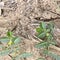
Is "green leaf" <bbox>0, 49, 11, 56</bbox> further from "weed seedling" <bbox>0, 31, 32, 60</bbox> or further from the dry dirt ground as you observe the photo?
the dry dirt ground

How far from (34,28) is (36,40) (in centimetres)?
16

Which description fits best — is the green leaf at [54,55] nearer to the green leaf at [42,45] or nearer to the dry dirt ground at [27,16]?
the green leaf at [42,45]

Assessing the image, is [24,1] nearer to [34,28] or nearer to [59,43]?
[34,28]

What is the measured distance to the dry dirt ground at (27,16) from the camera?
2.26m

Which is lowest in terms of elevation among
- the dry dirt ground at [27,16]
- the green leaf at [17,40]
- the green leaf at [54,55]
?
the green leaf at [54,55]

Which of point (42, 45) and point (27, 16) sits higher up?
point (27, 16)

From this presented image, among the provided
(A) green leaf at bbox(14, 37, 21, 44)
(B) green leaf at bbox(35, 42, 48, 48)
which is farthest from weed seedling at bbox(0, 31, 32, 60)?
(B) green leaf at bbox(35, 42, 48, 48)

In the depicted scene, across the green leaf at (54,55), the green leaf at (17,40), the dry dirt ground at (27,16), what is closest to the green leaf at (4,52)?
the green leaf at (17,40)

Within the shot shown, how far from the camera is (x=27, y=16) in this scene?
2.34m

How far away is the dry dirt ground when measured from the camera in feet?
7.43

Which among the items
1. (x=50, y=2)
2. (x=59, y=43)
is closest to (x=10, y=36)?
(x=59, y=43)

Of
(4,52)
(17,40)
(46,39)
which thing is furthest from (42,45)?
(4,52)

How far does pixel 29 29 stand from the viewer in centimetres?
226

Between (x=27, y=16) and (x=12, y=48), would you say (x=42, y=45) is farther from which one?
(x=27, y=16)
